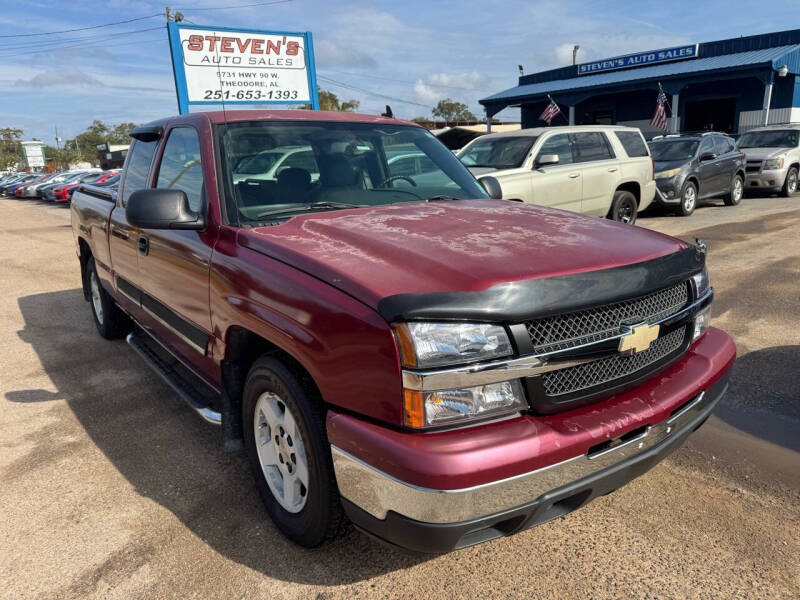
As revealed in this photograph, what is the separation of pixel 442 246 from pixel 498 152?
25.4ft

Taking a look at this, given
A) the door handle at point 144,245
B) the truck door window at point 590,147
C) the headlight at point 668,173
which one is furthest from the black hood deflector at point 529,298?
the headlight at point 668,173

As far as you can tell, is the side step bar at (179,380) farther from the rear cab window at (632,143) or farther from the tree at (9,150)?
the tree at (9,150)

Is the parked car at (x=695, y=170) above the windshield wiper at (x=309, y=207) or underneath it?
underneath

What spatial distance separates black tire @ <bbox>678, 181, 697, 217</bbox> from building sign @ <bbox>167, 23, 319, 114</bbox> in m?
10.1

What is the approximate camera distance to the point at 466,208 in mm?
3207

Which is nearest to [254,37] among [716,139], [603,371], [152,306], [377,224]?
[716,139]

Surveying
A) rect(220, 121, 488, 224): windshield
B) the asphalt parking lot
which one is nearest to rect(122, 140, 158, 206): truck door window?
rect(220, 121, 488, 224): windshield

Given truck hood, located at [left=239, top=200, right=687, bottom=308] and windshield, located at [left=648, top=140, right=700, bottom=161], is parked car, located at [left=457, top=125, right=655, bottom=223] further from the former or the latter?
truck hood, located at [left=239, top=200, right=687, bottom=308]

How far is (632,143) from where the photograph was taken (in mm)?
10398

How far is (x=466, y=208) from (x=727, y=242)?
758cm

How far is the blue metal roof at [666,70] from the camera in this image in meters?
24.1

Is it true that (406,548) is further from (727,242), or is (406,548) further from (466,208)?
(727,242)

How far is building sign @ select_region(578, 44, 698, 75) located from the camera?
28.6m

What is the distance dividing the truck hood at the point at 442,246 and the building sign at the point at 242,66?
12.6 meters
